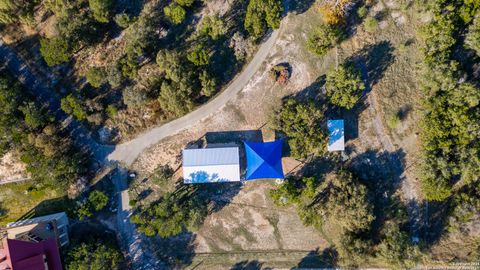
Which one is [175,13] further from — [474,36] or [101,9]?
[474,36]

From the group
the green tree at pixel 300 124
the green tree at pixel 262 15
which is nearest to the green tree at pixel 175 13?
the green tree at pixel 262 15

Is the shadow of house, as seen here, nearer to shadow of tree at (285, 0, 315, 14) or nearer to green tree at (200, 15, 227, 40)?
green tree at (200, 15, 227, 40)

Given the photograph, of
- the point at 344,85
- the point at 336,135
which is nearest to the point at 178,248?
the point at 336,135

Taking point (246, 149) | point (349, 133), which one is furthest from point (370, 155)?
point (246, 149)

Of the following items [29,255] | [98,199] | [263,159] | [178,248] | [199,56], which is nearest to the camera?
[29,255]

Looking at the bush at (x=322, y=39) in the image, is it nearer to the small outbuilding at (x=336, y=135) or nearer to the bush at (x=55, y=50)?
the small outbuilding at (x=336, y=135)

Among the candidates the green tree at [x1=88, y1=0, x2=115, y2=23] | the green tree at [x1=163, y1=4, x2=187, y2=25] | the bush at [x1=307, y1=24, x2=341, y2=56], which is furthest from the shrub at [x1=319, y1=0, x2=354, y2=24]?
the green tree at [x1=88, y1=0, x2=115, y2=23]
